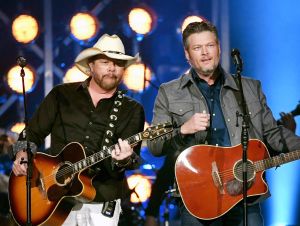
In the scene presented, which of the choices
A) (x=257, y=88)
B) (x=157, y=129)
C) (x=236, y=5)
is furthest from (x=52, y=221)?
(x=236, y=5)

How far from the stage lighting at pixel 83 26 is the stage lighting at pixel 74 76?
45cm

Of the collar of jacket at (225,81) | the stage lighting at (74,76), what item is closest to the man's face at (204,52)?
the collar of jacket at (225,81)

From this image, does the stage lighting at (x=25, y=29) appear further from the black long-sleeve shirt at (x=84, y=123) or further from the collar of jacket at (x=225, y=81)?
the collar of jacket at (x=225, y=81)

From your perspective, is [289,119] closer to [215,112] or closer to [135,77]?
[135,77]

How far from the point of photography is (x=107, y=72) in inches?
211

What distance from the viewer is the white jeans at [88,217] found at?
507cm

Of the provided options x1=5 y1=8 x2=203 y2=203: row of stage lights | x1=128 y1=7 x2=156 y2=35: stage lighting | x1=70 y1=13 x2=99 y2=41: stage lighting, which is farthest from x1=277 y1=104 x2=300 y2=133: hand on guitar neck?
x1=70 y1=13 x2=99 y2=41: stage lighting

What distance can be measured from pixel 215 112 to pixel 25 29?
4823 millimetres

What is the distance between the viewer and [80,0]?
934cm

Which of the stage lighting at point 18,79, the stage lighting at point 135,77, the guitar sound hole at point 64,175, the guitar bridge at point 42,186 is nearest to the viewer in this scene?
the guitar sound hole at point 64,175

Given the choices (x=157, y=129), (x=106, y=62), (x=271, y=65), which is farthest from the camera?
(x=271, y=65)

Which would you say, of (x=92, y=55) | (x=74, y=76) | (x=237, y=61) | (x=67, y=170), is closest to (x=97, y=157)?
(x=67, y=170)

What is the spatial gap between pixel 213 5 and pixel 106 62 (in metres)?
3.43

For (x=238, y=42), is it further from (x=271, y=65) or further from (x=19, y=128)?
(x=19, y=128)
